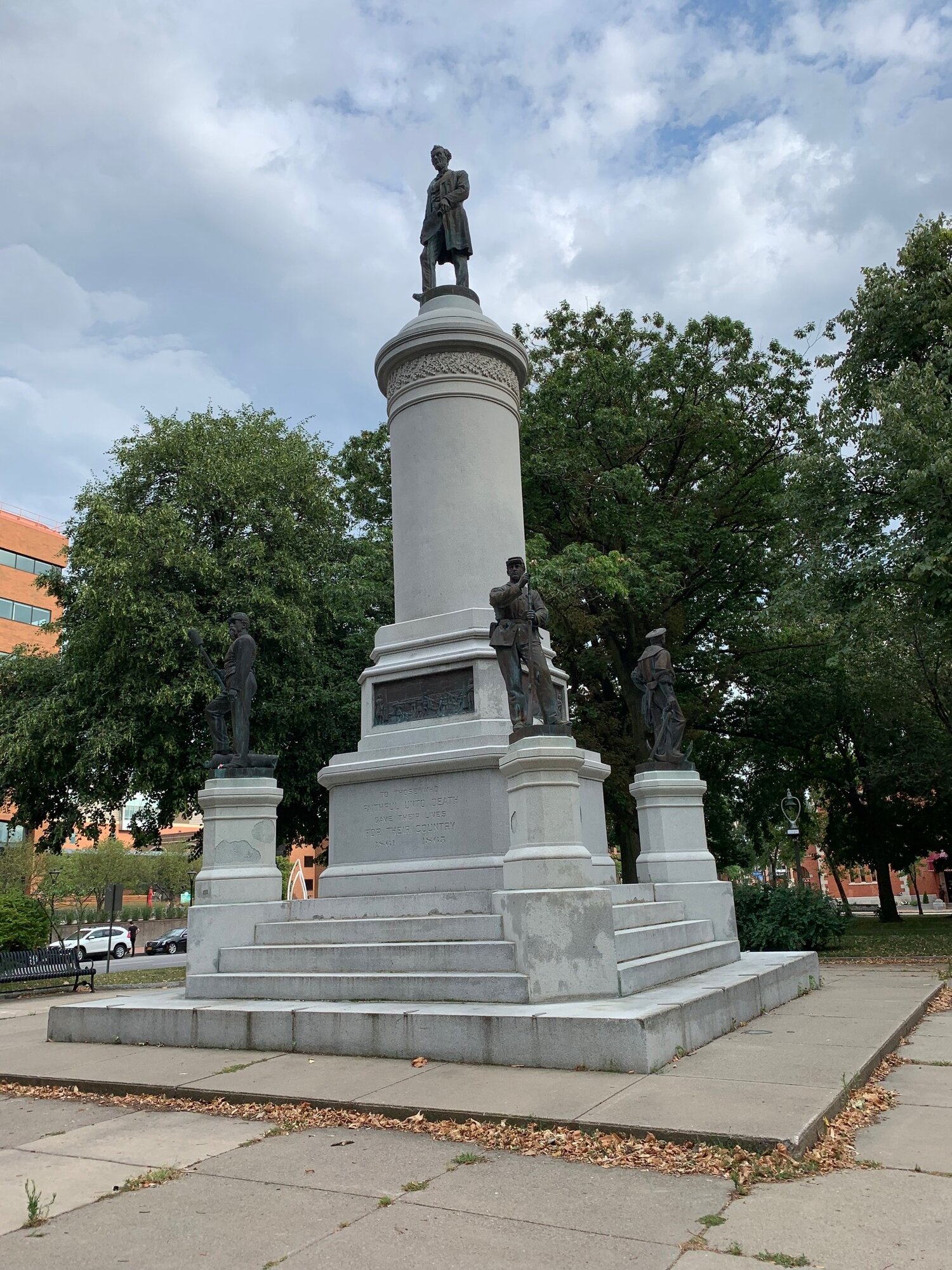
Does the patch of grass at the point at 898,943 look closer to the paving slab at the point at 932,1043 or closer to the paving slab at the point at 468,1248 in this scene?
the paving slab at the point at 932,1043

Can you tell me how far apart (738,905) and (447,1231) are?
596 inches

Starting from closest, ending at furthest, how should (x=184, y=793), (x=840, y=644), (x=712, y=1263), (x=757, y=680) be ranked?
(x=712, y=1263) < (x=840, y=644) < (x=184, y=793) < (x=757, y=680)

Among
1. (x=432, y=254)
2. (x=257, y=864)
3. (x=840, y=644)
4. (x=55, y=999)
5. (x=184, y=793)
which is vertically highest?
(x=432, y=254)

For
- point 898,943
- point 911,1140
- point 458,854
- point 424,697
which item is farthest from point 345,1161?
point 898,943

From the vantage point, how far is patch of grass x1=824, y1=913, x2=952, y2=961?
19016 mm

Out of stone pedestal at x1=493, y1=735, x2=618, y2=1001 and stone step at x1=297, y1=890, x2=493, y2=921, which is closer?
stone pedestal at x1=493, y1=735, x2=618, y2=1001

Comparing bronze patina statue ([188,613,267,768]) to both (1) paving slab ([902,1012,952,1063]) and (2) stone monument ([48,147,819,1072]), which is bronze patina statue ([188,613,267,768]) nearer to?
(2) stone monument ([48,147,819,1072])

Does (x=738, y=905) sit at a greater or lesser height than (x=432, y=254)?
lesser

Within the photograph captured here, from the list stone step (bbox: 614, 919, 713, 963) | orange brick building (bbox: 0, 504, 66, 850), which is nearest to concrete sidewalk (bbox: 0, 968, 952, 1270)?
stone step (bbox: 614, 919, 713, 963)

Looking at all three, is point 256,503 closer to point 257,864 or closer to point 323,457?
point 323,457

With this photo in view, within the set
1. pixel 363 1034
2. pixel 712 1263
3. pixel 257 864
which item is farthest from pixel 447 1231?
pixel 257 864

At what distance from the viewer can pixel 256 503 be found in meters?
25.3

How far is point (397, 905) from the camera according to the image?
32.1 ft

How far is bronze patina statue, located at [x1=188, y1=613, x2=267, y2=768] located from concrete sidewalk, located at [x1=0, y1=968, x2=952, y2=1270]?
4863mm
